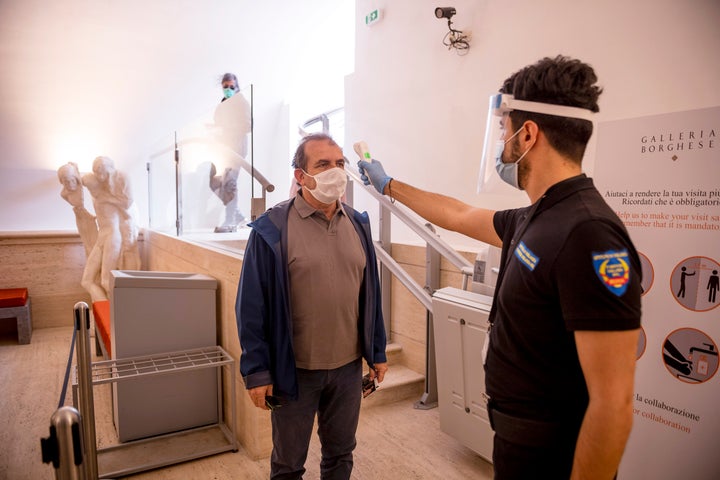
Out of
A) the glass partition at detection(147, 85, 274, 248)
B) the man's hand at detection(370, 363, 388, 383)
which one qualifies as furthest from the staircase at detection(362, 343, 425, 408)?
the glass partition at detection(147, 85, 274, 248)

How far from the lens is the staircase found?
9.68 feet

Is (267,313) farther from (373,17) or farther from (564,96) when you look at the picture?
(373,17)

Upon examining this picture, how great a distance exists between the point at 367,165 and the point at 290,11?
5492mm

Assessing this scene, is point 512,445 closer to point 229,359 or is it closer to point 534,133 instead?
point 534,133

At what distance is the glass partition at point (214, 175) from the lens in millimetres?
2676

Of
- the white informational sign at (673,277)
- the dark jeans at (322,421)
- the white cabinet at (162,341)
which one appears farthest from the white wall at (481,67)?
the white cabinet at (162,341)

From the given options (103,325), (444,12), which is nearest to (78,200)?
(103,325)

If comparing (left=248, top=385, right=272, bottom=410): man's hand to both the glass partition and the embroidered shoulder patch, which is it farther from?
the glass partition

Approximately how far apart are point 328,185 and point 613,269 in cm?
101

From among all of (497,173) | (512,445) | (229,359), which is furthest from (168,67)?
(512,445)

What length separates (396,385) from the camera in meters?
3.02

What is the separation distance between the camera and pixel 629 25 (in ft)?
8.45

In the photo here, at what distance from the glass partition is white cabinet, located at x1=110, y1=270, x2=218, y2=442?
643mm

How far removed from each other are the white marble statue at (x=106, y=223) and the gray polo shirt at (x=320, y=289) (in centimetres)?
415
